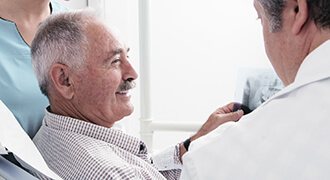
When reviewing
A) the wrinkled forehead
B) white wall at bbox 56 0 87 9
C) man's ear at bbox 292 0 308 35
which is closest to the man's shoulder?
the wrinkled forehead

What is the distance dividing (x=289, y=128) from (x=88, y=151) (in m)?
0.63

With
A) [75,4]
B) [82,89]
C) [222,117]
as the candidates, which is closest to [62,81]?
[82,89]

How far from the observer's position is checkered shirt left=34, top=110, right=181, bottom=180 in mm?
937

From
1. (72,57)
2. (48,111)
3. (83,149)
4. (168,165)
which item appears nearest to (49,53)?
(72,57)

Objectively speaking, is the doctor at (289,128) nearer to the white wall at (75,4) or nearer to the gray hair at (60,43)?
the gray hair at (60,43)

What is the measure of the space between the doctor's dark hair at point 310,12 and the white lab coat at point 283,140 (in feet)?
0.16

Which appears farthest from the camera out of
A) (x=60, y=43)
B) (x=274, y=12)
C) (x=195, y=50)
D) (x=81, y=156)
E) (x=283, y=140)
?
(x=195, y=50)

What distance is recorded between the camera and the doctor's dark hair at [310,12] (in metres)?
0.59

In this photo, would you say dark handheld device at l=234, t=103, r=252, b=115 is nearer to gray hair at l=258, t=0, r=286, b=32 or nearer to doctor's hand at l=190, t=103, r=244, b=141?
doctor's hand at l=190, t=103, r=244, b=141

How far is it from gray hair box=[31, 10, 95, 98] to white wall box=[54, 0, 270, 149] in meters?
1.26

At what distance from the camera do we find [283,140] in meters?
0.55

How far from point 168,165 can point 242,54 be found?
4.65 feet

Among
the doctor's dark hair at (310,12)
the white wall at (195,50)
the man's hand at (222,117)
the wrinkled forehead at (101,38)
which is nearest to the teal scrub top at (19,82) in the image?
the wrinkled forehead at (101,38)

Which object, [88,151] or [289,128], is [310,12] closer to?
[289,128]
